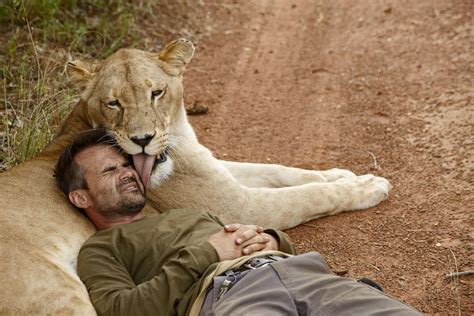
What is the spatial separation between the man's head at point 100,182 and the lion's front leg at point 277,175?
1.39 meters

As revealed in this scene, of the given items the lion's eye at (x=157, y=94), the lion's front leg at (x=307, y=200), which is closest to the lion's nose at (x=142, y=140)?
the lion's eye at (x=157, y=94)

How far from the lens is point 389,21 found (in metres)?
9.37

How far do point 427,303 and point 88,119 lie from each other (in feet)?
7.92

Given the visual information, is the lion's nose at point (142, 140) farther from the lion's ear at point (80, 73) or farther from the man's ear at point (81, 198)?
the lion's ear at point (80, 73)

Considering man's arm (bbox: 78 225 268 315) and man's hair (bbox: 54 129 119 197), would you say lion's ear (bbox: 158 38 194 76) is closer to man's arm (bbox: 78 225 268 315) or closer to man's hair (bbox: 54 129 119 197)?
man's hair (bbox: 54 129 119 197)

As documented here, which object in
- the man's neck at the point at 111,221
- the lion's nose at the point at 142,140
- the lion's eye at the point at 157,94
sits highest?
the lion's eye at the point at 157,94

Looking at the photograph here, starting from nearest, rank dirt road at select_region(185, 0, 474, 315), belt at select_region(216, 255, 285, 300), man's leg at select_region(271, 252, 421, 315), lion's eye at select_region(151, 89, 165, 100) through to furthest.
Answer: man's leg at select_region(271, 252, 421, 315), belt at select_region(216, 255, 285, 300), dirt road at select_region(185, 0, 474, 315), lion's eye at select_region(151, 89, 165, 100)

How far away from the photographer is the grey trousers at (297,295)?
340 centimetres

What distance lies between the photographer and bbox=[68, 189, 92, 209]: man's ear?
4.44 meters

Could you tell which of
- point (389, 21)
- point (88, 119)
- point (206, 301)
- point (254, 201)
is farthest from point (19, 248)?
point (389, 21)

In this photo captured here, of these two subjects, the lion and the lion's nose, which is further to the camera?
the lion's nose

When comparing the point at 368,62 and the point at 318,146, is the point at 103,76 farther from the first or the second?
the point at 368,62

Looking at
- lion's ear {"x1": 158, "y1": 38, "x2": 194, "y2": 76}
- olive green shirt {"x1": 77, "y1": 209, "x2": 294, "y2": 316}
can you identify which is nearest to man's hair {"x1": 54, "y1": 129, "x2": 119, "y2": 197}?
olive green shirt {"x1": 77, "y1": 209, "x2": 294, "y2": 316}

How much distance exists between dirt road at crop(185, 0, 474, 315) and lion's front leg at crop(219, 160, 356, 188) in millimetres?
369
